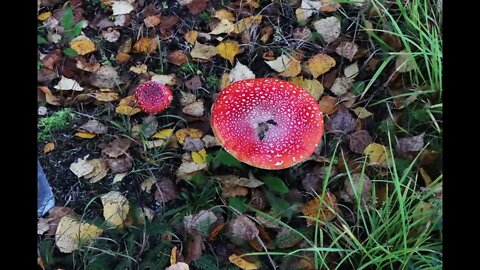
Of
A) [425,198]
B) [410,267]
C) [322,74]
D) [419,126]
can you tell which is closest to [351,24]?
[322,74]

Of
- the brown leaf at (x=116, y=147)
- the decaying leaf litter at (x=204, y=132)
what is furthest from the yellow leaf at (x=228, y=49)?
the brown leaf at (x=116, y=147)

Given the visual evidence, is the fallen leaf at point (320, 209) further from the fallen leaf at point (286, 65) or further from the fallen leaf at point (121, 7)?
the fallen leaf at point (121, 7)

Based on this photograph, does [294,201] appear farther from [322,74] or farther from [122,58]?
[122,58]

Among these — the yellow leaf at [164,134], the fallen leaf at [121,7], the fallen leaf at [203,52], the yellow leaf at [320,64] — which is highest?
the fallen leaf at [121,7]

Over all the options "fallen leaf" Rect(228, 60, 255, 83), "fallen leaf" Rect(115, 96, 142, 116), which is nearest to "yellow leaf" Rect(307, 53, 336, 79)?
"fallen leaf" Rect(228, 60, 255, 83)

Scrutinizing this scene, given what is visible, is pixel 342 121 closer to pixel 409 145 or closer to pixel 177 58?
pixel 409 145
